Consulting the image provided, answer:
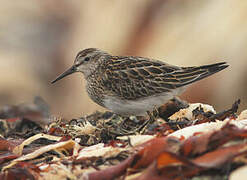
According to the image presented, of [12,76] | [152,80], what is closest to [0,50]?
[12,76]

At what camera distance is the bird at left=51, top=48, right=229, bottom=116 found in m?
5.03

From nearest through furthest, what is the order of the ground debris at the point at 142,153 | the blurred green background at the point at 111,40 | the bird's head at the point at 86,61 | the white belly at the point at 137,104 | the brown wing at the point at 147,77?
1. the ground debris at the point at 142,153
2. the white belly at the point at 137,104
3. the brown wing at the point at 147,77
4. the bird's head at the point at 86,61
5. the blurred green background at the point at 111,40

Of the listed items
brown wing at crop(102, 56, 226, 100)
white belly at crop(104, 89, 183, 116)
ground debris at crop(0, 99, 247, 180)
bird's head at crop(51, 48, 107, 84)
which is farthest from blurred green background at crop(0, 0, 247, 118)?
ground debris at crop(0, 99, 247, 180)

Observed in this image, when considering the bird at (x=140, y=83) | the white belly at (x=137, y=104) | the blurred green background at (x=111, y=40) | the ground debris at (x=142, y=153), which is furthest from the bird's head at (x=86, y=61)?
the blurred green background at (x=111, y=40)

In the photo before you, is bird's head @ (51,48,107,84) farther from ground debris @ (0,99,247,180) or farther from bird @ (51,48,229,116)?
ground debris @ (0,99,247,180)

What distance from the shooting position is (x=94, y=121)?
4.54 meters

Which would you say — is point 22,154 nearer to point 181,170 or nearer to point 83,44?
point 181,170

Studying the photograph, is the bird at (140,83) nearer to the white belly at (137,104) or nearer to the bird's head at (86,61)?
the white belly at (137,104)

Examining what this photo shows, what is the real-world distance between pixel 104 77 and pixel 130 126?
1142 mm

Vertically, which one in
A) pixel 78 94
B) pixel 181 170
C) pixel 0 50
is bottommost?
pixel 78 94

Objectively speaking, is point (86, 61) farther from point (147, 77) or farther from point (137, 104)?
point (137, 104)

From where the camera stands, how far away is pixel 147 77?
517 centimetres

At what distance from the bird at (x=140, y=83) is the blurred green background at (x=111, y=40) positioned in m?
2.94

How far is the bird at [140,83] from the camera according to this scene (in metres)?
5.03
